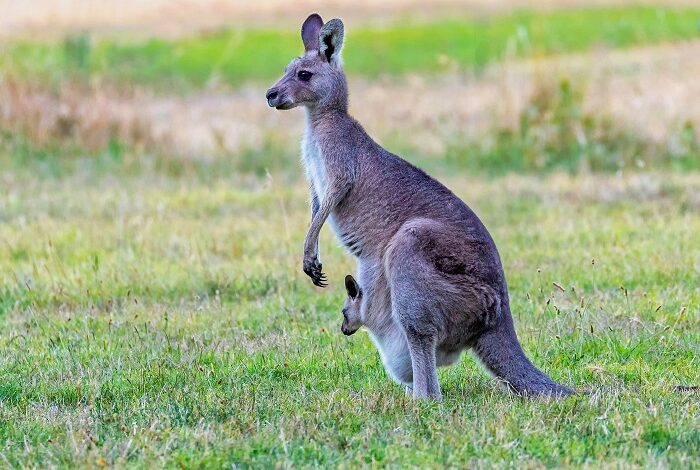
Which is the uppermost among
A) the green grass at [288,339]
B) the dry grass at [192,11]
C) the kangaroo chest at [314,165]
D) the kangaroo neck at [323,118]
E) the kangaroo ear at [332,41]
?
the dry grass at [192,11]

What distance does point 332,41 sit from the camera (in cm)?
628

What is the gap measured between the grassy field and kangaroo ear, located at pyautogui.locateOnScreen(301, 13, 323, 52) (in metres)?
1.64

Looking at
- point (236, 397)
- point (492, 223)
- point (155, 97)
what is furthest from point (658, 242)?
point (155, 97)

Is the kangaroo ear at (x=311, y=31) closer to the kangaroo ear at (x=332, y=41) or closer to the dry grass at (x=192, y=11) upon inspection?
the kangaroo ear at (x=332, y=41)

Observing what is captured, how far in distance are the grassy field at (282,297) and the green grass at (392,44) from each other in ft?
21.7

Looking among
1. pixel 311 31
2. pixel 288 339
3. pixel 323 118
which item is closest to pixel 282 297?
pixel 288 339

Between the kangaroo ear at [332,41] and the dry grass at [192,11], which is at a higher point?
the dry grass at [192,11]

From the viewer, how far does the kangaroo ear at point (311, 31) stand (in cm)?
642

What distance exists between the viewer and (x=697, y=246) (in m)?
8.60

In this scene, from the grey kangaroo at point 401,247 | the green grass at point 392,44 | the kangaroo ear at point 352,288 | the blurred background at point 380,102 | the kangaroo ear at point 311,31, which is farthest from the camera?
the green grass at point 392,44

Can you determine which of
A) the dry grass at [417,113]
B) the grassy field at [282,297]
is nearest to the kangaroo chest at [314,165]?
the grassy field at [282,297]

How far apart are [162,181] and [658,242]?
5.45 m

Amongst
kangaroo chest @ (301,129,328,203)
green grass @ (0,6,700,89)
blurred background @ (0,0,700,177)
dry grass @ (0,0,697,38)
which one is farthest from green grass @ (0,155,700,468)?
dry grass @ (0,0,697,38)

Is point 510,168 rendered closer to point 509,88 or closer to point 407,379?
point 509,88
